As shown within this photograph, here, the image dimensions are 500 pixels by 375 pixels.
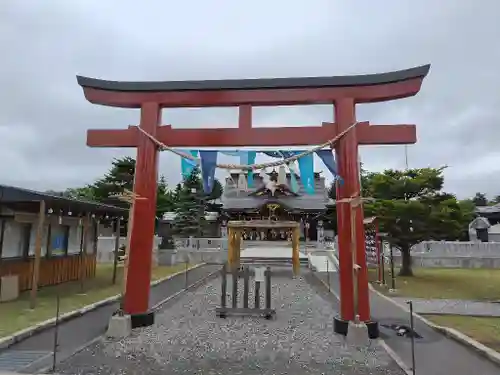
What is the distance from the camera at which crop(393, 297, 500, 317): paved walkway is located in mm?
10797

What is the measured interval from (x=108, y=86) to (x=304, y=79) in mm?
4789

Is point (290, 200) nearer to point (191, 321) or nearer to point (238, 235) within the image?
point (238, 235)

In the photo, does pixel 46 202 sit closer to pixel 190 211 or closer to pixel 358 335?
pixel 358 335

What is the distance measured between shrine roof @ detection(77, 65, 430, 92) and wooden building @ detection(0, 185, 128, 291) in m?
4.46

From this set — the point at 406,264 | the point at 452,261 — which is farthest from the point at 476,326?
the point at 452,261

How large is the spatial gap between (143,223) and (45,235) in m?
8.12

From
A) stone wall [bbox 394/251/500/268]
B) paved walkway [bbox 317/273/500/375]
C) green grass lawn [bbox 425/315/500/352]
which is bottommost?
paved walkway [bbox 317/273/500/375]

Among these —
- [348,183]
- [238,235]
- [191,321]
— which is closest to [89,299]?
[191,321]

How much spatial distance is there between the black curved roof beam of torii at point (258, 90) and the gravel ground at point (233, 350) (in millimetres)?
5353

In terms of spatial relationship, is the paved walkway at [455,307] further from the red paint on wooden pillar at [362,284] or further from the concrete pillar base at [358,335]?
the concrete pillar base at [358,335]

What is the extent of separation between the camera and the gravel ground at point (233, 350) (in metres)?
6.04

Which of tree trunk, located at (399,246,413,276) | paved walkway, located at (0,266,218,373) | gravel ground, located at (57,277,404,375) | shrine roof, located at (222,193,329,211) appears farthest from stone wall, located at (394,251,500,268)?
paved walkway, located at (0,266,218,373)

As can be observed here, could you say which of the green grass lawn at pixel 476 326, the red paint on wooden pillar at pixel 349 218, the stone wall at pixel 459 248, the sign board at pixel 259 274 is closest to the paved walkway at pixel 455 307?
the green grass lawn at pixel 476 326

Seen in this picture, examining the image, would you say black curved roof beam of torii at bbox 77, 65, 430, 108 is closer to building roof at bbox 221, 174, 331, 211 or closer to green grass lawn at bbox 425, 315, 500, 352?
green grass lawn at bbox 425, 315, 500, 352
